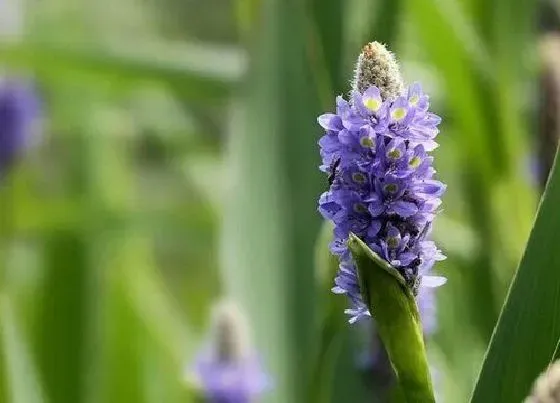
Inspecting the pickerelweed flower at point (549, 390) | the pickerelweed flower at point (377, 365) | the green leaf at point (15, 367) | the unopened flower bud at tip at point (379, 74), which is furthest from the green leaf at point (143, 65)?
the pickerelweed flower at point (549, 390)

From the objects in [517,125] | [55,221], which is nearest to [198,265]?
[55,221]

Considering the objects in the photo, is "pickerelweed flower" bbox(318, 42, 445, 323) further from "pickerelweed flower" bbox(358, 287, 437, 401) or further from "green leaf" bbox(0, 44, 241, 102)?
"green leaf" bbox(0, 44, 241, 102)

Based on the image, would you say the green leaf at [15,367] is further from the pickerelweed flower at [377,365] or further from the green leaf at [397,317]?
the green leaf at [397,317]

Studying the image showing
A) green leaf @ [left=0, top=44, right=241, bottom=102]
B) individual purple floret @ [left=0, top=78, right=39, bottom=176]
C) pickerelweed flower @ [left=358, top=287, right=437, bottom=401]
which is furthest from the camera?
individual purple floret @ [left=0, top=78, right=39, bottom=176]

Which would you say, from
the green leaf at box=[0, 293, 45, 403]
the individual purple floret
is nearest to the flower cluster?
the green leaf at box=[0, 293, 45, 403]

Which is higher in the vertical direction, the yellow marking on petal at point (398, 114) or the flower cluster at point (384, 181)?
the yellow marking on petal at point (398, 114)

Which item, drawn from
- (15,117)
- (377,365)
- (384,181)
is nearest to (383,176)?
(384,181)

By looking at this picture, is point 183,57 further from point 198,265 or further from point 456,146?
point 198,265
